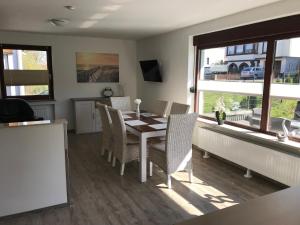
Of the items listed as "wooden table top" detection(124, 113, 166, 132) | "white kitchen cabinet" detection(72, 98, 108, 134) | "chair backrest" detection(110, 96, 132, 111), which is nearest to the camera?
"wooden table top" detection(124, 113, 166, 132)

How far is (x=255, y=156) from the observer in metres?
3.32

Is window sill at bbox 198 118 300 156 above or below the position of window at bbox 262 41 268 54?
below

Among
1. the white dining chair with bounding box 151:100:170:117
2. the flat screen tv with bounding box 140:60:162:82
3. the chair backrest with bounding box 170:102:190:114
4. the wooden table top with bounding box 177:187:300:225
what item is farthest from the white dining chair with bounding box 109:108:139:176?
the wooden table top with bounding box 177:187:300:225

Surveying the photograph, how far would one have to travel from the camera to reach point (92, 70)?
6.18 meters

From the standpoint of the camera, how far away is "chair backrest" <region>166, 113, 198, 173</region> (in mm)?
2898

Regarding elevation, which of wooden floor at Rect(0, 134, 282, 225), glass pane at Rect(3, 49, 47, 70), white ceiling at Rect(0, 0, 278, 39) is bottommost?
wooden floor at Rect(0, 134, 282, 225)

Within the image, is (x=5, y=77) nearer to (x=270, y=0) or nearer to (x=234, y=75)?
(x=234, y=75)

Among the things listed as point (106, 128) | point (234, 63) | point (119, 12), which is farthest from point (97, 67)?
point (234, 63)

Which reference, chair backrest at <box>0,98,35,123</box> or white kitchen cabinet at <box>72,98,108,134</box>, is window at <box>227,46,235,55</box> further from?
chair backrest at <box>0,98,35,123</box>

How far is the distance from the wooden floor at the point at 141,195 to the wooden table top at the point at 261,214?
150 centimetres

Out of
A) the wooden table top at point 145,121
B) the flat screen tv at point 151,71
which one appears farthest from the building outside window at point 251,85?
the wooden table top at point 145,121

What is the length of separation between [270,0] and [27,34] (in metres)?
4.85

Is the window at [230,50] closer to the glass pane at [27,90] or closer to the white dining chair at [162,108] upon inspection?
the white dining chair at [162,108]

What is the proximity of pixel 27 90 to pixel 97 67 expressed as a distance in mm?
1713
